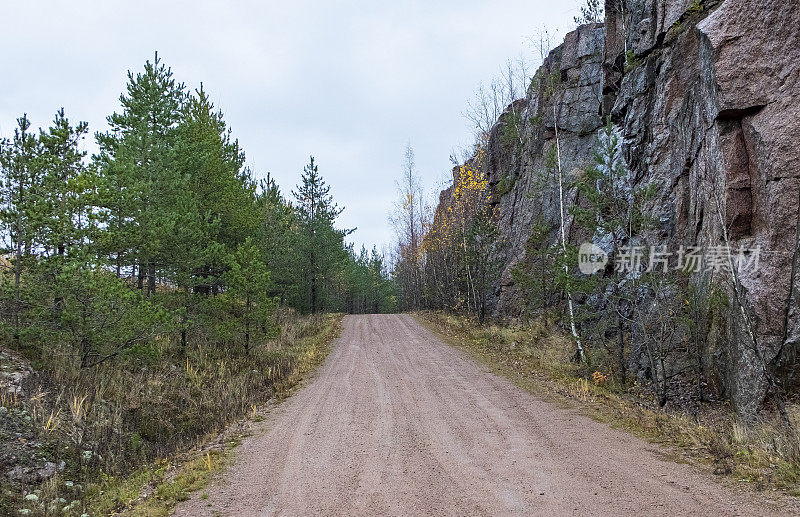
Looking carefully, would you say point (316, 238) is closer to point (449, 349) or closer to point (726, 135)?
point (449, 349)

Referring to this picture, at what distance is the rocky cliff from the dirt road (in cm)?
295

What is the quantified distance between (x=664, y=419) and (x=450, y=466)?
3.84m

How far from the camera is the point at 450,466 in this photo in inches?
217

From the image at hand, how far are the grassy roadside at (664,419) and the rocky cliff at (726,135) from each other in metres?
1.20

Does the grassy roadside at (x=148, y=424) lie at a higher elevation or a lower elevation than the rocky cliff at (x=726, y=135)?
lower

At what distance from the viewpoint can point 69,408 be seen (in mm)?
8227

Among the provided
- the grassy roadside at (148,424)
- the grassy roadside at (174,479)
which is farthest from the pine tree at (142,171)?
the grassy roadside at (174,479)

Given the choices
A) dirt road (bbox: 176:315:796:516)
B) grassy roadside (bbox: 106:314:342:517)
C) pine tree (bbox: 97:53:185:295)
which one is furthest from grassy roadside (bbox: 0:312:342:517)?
pine tree (bbox: 97:53:185:295)

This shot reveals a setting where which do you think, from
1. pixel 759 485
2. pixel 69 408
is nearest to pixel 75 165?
pixel 69 408

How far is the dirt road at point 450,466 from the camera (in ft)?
14.5

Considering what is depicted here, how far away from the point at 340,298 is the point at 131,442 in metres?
37.5

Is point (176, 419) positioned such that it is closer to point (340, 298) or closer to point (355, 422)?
point (355, 422)

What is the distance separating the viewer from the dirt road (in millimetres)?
4422

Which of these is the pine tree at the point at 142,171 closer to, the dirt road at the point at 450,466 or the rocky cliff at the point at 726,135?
the dirt road at the point at 450,466
